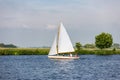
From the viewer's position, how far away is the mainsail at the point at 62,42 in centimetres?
11525

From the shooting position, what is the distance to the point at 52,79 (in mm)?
52500

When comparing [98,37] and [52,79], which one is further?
[98,37]

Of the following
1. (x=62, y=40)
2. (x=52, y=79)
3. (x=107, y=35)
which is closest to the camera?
(x=52, y=79)

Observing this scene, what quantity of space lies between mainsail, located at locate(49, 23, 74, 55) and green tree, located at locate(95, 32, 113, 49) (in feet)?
228

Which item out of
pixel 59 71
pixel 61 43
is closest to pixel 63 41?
pixel 61 43

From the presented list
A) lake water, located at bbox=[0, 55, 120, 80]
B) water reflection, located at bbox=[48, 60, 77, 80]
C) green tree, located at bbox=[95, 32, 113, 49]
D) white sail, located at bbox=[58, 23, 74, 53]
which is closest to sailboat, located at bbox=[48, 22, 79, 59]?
white sail, located at bbox=[58, 23, 74, 53]

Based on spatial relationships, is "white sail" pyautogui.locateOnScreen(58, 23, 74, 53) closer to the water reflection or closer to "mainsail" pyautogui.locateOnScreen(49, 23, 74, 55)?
"mainsail" pyautogui.locateOnScreen(49, 23, 74, 55)

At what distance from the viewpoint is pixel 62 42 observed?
11531 centimetres

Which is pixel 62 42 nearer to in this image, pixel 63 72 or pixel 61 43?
pixel 61 43

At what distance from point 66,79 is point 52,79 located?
→ 2.04m

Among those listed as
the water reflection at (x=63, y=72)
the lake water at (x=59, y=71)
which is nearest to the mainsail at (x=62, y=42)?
the lake water at (x=59, y=71)

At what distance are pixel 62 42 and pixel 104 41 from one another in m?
71.7

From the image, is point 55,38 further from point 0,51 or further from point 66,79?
point 66,79

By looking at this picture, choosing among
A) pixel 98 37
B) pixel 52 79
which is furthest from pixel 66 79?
pixel 98 37
